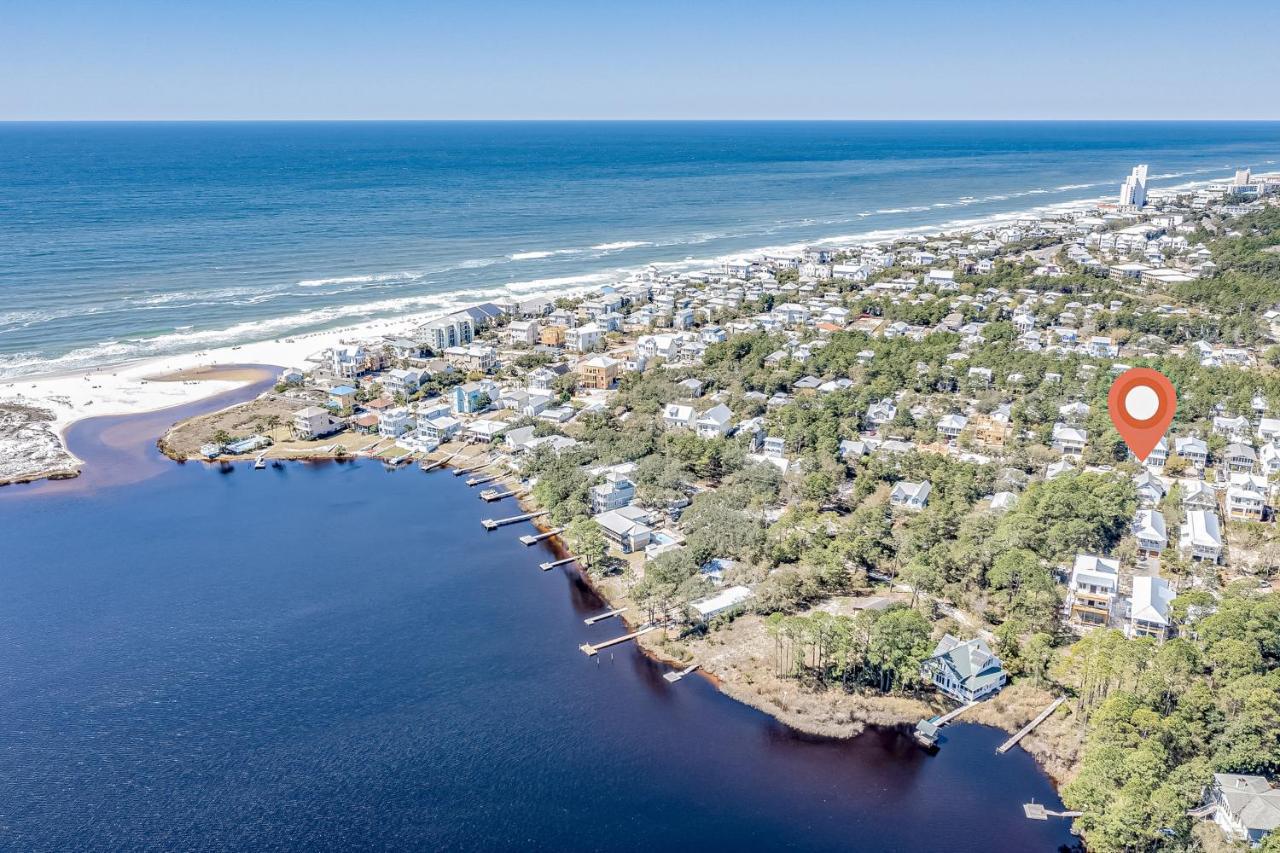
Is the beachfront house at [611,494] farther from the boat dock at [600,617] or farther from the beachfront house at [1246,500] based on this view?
the beachfront house at [1246,500]

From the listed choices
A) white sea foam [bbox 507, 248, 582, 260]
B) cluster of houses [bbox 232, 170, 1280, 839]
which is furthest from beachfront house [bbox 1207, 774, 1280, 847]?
white sea foam [bbox 507, 248, 582, 260]

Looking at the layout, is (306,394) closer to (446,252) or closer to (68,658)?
(68,658)

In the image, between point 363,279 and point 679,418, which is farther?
point 363,279

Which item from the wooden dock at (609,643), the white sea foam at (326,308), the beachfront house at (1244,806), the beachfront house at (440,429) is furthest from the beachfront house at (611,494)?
the white sea foam at (326,308)

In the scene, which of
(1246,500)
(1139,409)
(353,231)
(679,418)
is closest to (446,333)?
(679,418)

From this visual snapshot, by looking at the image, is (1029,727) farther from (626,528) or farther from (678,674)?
(626,528)

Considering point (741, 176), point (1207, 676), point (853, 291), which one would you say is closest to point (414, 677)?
point (1207, 676)
